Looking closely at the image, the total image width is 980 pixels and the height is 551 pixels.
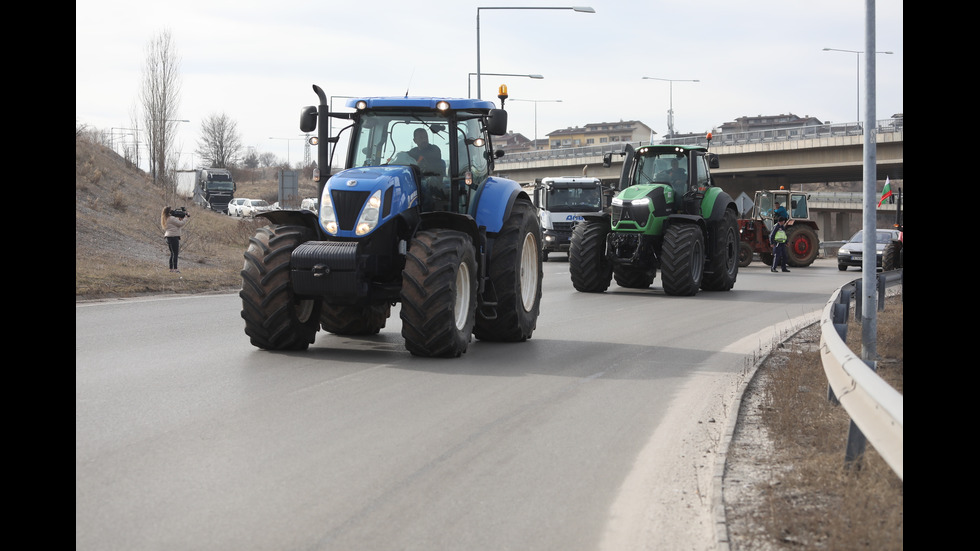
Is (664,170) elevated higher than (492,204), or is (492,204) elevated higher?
(664,170)

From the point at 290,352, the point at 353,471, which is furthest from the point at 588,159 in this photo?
the point at 353,471

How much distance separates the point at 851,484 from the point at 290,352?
22.5ft

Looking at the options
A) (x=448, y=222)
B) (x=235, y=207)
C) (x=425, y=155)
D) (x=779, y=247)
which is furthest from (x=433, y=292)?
(x=235, y=207)

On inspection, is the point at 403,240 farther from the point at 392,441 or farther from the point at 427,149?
the point at 392,441

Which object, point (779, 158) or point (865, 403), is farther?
point (779, 158)

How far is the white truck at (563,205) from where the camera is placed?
116 feet

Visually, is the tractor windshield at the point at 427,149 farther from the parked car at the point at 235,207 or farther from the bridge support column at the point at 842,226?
the bridge support column at the point at 842,226

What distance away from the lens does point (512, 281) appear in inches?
496

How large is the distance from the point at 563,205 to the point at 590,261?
14.1m

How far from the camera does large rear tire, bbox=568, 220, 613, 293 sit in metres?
21.8

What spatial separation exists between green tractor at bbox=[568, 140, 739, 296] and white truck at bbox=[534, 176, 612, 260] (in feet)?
38.9

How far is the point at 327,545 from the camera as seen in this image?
5.14 m

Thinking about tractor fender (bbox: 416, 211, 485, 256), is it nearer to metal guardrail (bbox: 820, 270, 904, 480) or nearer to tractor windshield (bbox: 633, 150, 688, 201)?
metal guardrail (bbox: 820, 270, 904, 480)
